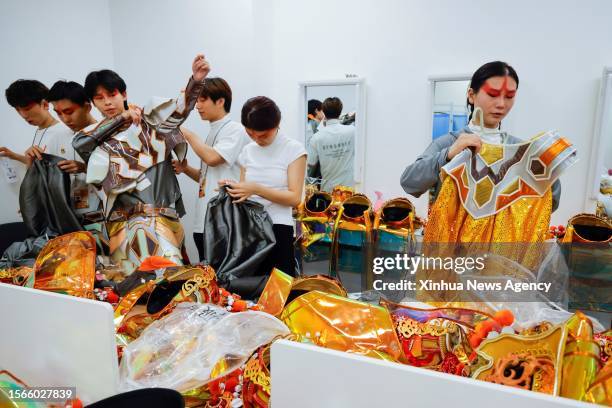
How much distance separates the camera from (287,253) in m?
1.62

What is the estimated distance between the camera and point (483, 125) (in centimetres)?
120

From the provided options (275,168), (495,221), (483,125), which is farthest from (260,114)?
(495,221)

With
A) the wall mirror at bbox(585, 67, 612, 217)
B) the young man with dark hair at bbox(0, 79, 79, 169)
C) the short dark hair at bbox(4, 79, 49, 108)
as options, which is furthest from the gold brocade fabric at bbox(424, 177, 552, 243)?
the short dark hair at bbox(4, 79, 49, 108)

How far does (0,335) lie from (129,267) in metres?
0.77

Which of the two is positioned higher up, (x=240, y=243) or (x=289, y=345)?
(x=289, y=345)

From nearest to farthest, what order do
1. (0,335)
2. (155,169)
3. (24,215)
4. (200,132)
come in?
(0,335) < (155,169) < (24,215) < (200,132)

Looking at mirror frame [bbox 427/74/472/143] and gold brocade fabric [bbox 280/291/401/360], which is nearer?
gold brocade fabric [bbox 280/291/401/360]

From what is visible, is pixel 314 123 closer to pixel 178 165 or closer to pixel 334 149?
pixel 334 149

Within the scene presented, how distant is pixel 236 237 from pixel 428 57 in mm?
1484

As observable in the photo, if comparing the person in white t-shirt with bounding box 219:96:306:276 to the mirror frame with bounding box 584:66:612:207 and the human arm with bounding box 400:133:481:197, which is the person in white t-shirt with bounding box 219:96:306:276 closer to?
the human arm with bounding box 400:133:481:197

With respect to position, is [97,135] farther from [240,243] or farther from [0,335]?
[0,335]

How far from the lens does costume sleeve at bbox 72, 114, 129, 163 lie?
151 cm

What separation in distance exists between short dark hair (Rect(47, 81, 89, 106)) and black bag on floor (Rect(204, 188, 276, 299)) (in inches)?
32.7

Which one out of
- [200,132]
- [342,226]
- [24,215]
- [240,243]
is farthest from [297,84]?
[24,215]
